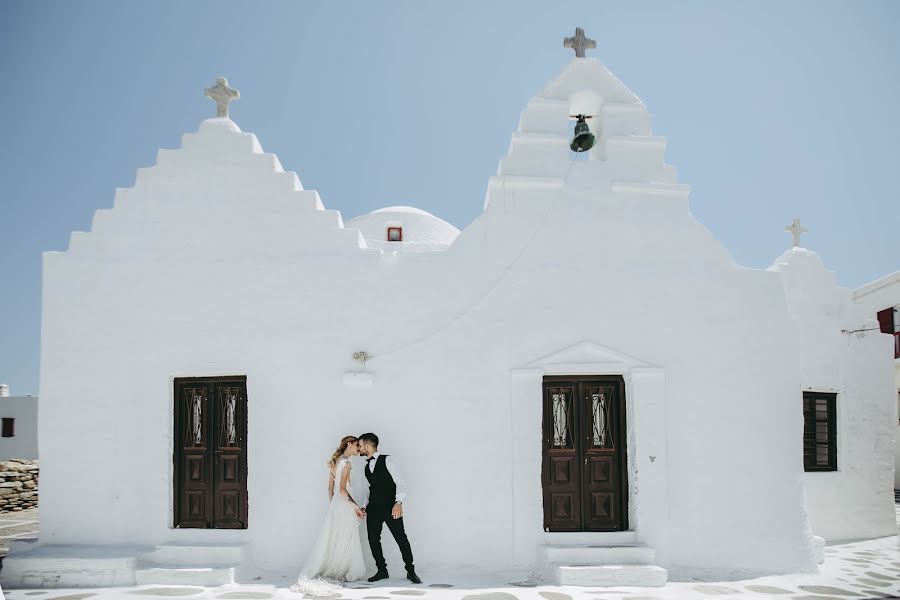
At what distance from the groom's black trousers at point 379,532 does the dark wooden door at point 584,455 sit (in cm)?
159

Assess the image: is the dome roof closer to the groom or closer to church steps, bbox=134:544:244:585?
the groom

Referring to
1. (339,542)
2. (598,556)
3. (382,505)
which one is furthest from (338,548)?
(598,556)

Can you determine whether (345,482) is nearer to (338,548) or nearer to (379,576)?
(338,548)

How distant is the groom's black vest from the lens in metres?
7.95

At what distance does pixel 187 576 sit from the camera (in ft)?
25.6

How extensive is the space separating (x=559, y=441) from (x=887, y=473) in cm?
634

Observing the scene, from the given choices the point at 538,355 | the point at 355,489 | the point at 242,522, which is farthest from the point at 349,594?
the point at 538,355

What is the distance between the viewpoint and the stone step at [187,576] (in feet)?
25.6

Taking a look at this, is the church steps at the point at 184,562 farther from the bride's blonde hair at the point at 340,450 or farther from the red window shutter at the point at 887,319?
the red window shutter at the point at 887,319

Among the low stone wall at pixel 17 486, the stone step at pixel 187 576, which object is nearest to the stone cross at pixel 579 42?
the stone step at pixel 187 576

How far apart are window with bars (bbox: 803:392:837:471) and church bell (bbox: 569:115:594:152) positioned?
5.71 meters

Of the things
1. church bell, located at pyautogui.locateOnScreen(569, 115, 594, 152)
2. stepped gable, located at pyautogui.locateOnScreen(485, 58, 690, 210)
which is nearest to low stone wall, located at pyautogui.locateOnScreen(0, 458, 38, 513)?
stepped gable, located at pyautogui.locateOnScreen(485, 58, 690, 210)

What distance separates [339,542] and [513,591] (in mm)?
1853

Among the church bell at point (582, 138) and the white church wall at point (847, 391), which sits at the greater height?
the church bell at point (582, 138)
